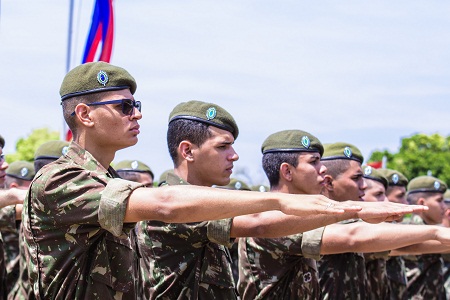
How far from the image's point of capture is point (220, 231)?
6109mm

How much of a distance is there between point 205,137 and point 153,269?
1.15m

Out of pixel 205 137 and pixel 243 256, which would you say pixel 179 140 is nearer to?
pixel 205 137

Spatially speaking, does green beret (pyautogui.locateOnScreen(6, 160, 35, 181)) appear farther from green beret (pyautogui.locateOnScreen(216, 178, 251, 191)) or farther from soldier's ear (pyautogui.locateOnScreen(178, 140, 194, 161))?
soldier's ear (pyautogui.locateOnScreen(178, 140, 194, 161))

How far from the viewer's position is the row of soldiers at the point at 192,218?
4645 millimetres

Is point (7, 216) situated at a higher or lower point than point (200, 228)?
lower

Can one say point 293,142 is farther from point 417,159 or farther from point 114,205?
point 417,159

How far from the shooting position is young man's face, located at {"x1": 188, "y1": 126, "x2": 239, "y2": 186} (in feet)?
22.3

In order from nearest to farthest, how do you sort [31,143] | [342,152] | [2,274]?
[2,274] < [342,152] < [31,143]

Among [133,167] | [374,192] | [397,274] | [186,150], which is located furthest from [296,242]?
[133,167]

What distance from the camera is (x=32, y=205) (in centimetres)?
511

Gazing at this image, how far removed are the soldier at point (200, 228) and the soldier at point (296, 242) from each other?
0.73 m

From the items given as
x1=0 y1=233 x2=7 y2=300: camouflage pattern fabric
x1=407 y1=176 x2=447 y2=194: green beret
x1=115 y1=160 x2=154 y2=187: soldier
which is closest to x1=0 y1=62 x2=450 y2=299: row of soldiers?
x1=0 y1=233 x2=7 y2=300: camouflage pattern fabric

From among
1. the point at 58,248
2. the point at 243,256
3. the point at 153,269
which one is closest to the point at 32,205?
the point at 58,248

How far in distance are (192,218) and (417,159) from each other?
30.9 metres
